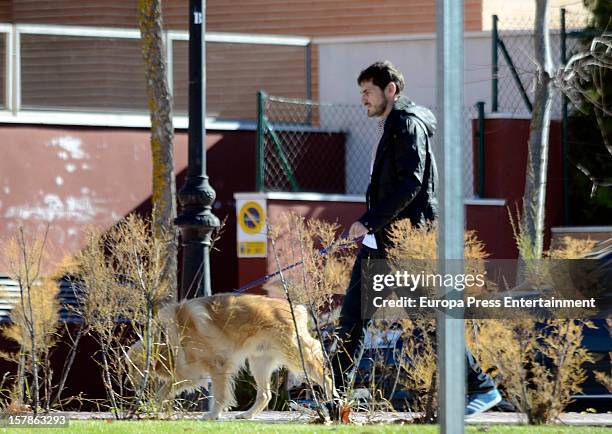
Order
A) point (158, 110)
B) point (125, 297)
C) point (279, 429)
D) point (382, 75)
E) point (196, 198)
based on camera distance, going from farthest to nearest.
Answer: point (158, 110) < point (196, 198) < point (125, 297) < point (382, 75) < point (279, 429)

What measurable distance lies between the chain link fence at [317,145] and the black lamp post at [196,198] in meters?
3.71

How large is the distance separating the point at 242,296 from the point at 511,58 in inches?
305

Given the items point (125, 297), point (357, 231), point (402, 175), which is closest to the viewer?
point (402, 175)

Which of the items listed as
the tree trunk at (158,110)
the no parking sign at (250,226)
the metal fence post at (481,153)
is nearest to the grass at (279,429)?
the tree trunk at (158,110)

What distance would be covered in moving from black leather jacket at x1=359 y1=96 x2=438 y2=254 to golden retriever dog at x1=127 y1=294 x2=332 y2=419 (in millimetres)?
1069

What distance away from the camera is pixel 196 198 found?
10.2 meters

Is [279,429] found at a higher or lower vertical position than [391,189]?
lower

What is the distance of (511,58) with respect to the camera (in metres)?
15.4

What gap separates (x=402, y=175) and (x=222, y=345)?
6.75ft

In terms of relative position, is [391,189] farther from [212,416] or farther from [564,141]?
[564,141]

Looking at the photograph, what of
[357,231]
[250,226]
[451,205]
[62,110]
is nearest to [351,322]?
[357,231]

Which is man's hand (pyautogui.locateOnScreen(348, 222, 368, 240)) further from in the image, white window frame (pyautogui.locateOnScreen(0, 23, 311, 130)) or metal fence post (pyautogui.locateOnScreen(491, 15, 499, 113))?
metal fence post (pyautogui.locateOnScreen(491, 15, 499, 113))

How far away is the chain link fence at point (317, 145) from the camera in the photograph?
47.8ft

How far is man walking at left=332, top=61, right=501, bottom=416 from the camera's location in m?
7.46
